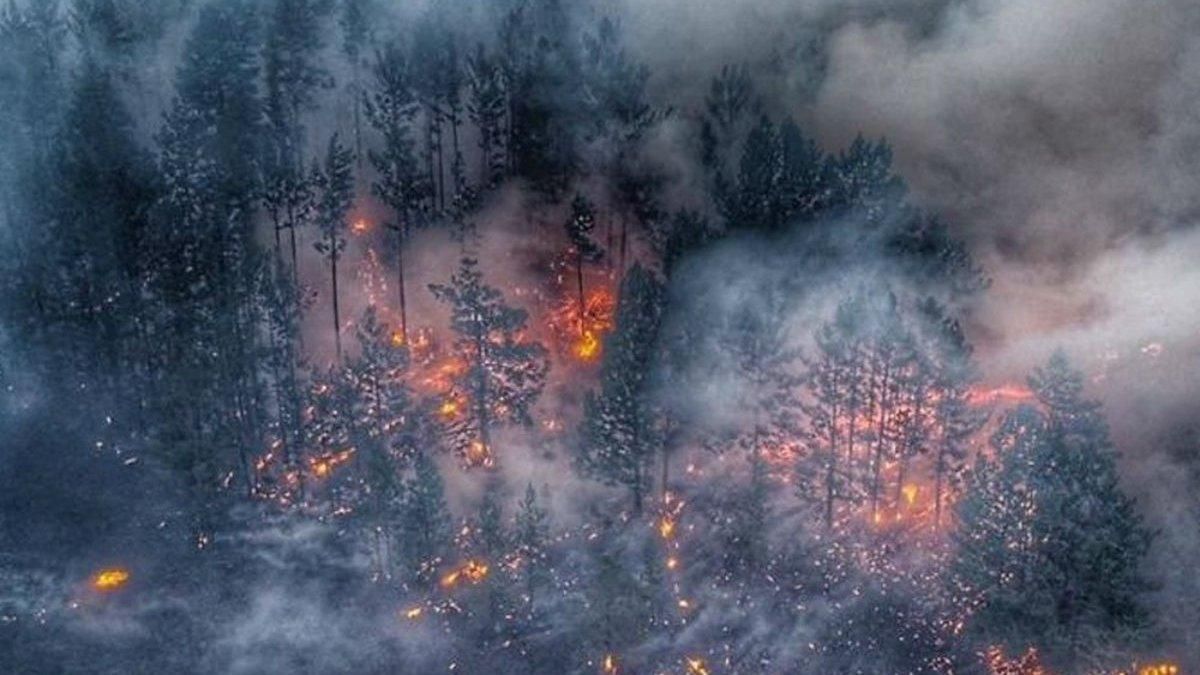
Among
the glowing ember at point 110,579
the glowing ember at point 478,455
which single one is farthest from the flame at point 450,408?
the glowing ember at point 110,579

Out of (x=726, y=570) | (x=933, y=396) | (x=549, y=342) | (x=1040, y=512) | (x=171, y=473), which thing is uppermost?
(x=549, y=342)

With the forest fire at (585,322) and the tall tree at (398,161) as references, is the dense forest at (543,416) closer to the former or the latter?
the forest fire at (585,322)

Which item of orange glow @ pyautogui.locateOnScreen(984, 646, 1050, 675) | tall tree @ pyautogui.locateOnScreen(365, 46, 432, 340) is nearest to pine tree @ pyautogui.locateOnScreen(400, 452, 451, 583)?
tall tree @ pyautogui.locateOnScreen(365, 46, 432, 340)

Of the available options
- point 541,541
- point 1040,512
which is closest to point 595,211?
point 541,541

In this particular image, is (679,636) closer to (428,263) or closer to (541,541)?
(541,541)

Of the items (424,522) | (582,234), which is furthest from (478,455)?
(582,234)
